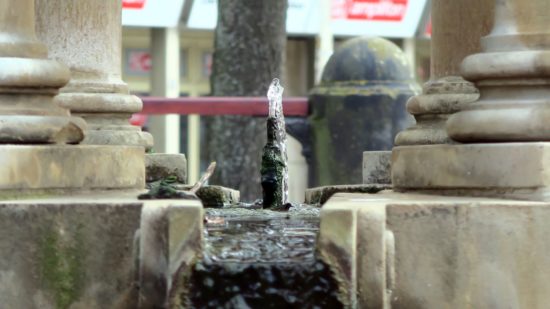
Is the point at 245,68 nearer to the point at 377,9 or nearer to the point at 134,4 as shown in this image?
the point at 134,4

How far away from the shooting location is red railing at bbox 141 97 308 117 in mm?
15812

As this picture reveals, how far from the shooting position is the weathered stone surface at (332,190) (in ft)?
37.2

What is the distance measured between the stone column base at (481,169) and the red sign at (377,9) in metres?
22.2

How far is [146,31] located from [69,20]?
740 inches

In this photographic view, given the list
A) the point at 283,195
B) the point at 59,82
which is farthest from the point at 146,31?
the point at 59,82

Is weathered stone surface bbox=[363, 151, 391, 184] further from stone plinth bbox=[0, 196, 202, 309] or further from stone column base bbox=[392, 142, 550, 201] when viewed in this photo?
stone plinth bbox=[0, 196, 202, 309]

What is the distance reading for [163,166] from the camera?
39.7ft

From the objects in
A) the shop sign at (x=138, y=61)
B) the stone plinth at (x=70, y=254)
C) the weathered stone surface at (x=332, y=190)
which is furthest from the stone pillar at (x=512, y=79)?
the shop sign at (x=138, y=61)

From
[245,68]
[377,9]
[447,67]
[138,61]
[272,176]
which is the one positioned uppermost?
[377,9]

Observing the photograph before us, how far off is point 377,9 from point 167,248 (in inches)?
956

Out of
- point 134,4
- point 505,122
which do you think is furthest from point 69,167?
point 134,4

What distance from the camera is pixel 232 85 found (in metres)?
17.4

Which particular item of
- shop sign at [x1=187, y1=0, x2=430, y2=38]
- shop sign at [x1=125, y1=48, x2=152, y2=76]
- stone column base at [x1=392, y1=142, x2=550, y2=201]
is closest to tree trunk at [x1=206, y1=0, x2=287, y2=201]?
stone column base at [x1=392, y1=142, x2=550, y2=201]

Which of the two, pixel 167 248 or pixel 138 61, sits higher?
pixel 138 61
